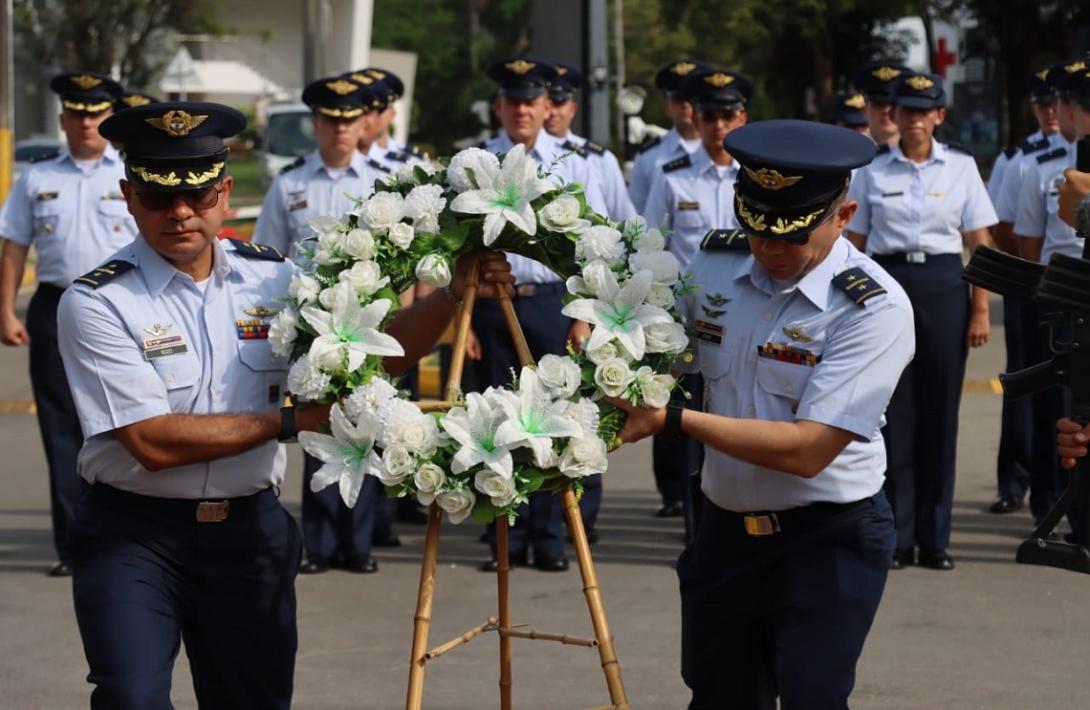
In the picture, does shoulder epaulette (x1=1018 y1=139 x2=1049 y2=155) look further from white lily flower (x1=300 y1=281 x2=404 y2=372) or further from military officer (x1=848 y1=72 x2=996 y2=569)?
white lily flower (x1=300 y1=281 x2=404 y2=372)

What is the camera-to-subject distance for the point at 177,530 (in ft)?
16.6

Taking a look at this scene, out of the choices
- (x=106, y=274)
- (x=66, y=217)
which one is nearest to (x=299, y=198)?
(x=66, y=217)

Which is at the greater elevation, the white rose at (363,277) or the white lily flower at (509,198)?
the white lily flower at (509,198)

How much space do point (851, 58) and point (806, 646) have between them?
169ft

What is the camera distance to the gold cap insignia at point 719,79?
928 centimetres

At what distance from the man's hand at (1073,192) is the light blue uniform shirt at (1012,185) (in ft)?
15.5

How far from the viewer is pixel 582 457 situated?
15.1 ft

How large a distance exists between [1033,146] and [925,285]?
145 centimetres

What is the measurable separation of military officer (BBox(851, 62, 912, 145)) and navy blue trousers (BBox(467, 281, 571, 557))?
195 centimetres

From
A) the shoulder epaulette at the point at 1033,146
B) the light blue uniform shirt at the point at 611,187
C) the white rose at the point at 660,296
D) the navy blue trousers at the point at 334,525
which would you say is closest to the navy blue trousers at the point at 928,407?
the shoulder epaulette at the point at 1033,146

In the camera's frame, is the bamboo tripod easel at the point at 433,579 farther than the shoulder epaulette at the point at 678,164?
No

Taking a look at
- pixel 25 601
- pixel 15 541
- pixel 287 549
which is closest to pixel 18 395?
pixel 15 541

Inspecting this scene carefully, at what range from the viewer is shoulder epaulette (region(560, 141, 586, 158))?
939cm

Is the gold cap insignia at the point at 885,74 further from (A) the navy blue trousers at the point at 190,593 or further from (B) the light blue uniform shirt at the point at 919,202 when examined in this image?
(A) the navy blue trousers at the point at 190,593
